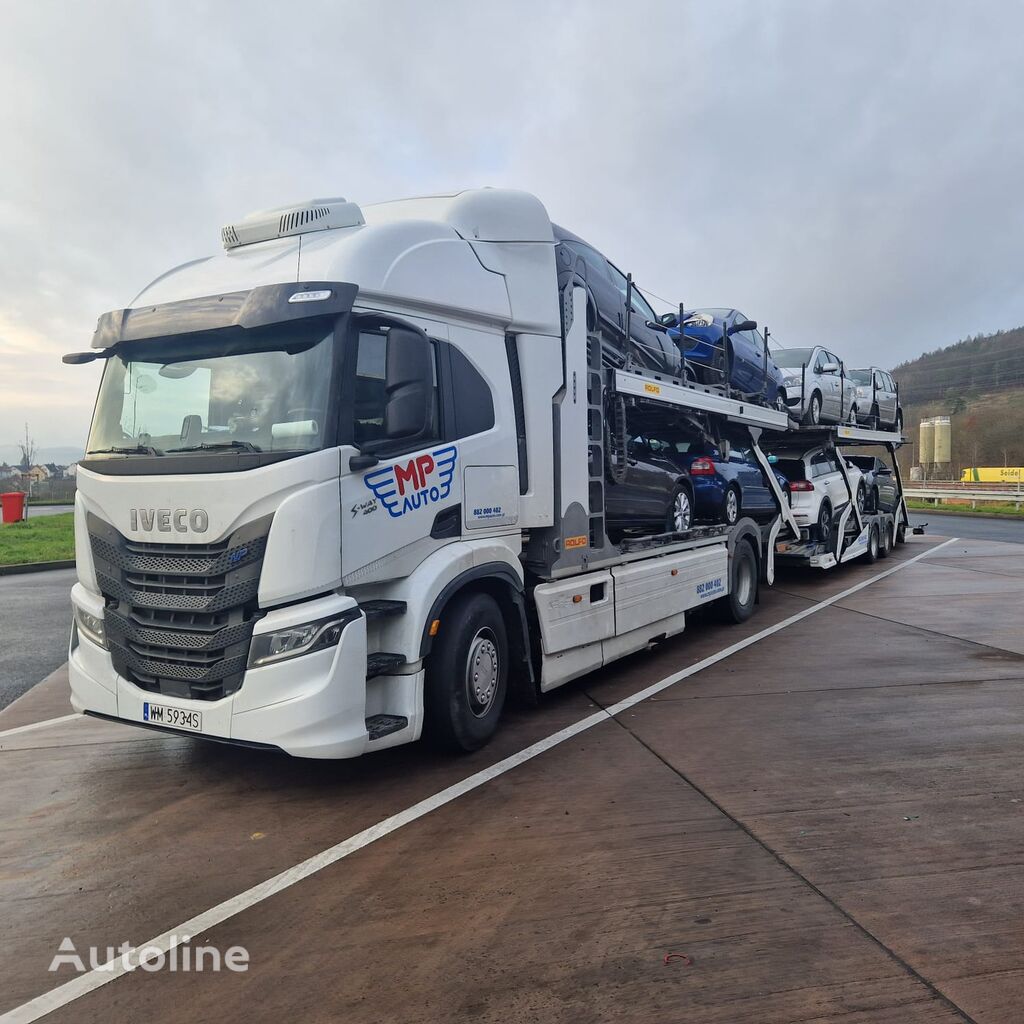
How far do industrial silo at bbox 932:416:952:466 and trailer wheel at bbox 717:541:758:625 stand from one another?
54.7 meters

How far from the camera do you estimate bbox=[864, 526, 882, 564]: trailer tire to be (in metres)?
16.4

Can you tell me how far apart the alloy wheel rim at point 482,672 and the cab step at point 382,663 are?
0.63 meters

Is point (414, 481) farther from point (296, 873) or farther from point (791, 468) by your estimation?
point (791, 468)

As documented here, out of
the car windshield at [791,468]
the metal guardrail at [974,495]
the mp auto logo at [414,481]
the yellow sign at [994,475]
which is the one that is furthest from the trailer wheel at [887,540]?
the yellow sign at [994,475]

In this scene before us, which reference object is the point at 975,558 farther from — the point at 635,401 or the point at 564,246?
the point at 564,246

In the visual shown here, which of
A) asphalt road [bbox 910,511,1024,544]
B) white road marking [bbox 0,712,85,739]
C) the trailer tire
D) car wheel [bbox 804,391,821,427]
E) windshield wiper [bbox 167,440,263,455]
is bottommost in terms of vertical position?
white road marking [bbox 0,712,85,739]

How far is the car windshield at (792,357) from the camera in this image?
43.3 feet

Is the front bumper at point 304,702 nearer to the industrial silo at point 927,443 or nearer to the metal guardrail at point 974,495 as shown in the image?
the metal guardrail at point 974,495

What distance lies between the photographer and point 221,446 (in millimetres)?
4395

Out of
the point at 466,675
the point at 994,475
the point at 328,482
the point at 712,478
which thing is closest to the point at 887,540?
the point at 712,478

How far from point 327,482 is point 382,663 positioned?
1.06 metres

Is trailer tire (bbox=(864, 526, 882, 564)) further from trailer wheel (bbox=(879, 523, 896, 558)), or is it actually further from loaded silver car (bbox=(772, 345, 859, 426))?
loaded silver car (bbox=(772, 345, 859, 426))

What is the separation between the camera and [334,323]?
4.43 m

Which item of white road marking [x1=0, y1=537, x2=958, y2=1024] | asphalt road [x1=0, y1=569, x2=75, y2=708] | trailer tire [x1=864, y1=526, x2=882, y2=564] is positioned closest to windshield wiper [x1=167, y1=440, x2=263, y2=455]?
white road marking [x1=0, y1=537, x2=958, y2=1024]
